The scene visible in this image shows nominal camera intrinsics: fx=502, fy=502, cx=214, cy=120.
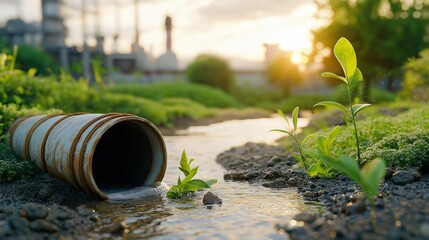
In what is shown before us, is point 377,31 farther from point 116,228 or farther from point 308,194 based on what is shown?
point 116,228

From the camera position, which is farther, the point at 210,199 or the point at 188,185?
the point at 188,185

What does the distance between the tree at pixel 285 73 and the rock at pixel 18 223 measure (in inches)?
1191

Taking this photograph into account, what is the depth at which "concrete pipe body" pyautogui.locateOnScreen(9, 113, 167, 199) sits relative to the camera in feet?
18.1

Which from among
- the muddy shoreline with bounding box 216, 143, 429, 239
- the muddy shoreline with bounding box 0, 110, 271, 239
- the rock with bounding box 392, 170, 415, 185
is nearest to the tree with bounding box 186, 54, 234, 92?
the muddy shoreline with bounding box 216, 143, 429, 239

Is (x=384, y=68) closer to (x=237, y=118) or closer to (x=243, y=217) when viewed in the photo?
(x=237, y=118)

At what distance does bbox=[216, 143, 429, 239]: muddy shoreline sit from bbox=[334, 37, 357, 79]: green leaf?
124 cm

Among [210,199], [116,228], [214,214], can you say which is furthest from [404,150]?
[116,228]

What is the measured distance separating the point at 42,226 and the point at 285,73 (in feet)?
99.7

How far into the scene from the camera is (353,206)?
14.1 feet

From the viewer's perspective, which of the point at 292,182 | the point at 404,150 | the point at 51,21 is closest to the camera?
the point at 404,150

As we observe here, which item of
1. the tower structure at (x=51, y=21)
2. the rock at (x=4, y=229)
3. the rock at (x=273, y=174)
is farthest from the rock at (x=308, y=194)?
the tower structure at (x=51, y=21)

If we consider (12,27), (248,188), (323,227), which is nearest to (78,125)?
(248,188)

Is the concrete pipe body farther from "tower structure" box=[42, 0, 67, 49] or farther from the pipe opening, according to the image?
"tower structure" box=[42, 0, 67, 49]

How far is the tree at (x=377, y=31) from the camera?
83.8 feet
